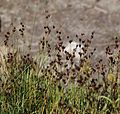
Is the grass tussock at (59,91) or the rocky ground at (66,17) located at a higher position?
the rocky ground at (66,17)

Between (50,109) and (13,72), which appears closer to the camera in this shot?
(50,109)

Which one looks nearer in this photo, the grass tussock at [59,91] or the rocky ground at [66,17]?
the grass tussock at [59,91]

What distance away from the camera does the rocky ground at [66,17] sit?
6.36 metres

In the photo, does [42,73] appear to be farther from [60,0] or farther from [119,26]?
[60,0]

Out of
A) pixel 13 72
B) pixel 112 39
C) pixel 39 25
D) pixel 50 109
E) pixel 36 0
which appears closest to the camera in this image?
pixel 50 109

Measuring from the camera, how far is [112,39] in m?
6.08

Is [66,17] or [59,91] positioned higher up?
[66,17]

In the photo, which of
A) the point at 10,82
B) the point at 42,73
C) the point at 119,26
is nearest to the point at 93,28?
the point at 119,26

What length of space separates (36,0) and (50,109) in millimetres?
3483

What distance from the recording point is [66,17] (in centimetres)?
672

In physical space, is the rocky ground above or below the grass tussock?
above

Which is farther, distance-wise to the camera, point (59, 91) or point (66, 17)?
point (66, 17)

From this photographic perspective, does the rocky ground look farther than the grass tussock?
Yes

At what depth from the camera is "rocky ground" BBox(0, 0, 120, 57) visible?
6.36 meters
